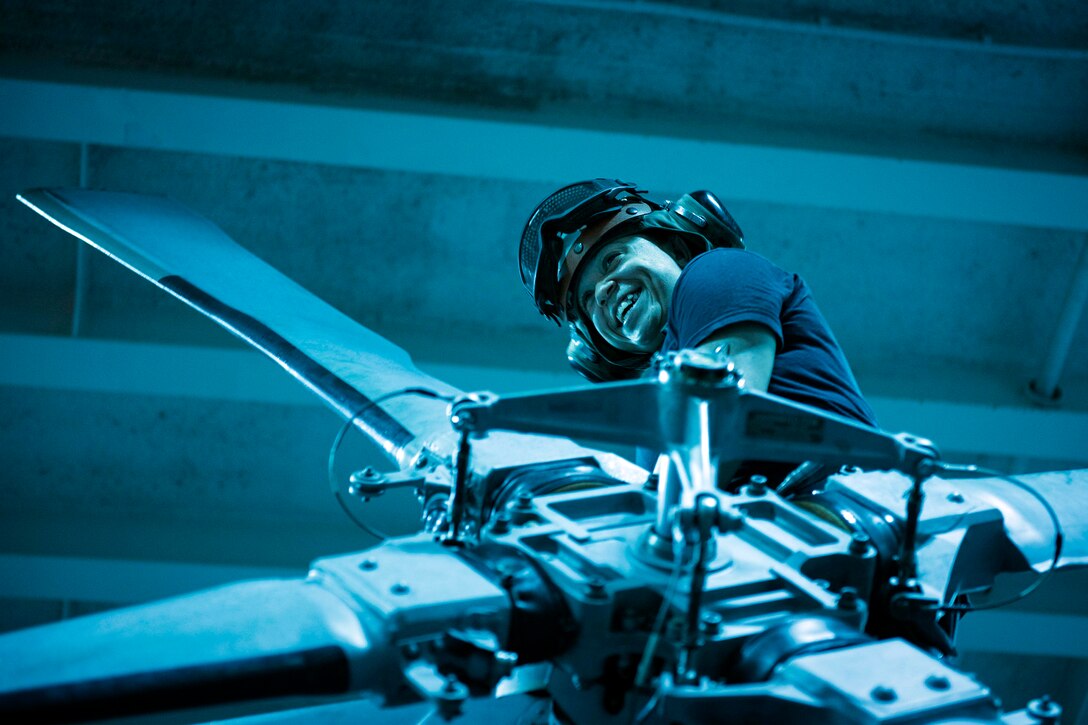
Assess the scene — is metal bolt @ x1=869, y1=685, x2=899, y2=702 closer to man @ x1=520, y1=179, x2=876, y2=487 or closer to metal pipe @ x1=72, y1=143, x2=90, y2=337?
man @ x1=520, y1=179, x2=876, y2=487

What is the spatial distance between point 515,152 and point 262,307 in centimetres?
139

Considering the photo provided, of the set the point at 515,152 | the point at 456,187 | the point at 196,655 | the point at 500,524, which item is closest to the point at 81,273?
the point at 456,187

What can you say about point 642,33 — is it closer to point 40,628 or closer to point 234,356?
point 234,356

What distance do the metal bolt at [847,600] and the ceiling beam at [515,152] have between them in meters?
2.11

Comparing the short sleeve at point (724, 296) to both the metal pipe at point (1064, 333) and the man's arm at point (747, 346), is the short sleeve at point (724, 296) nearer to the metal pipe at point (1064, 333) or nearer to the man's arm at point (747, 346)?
the man's arm at point (747, 346)

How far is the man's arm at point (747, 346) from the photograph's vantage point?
1.79m

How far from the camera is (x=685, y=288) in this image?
77.7 inches

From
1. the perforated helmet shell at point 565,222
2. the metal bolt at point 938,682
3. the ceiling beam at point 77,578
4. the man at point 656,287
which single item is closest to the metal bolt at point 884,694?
the metal bolt at point 938,682

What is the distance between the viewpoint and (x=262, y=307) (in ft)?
6.64

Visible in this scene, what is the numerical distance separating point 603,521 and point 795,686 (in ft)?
1.17

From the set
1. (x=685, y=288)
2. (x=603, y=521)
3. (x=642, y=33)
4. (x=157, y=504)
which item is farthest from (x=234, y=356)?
(x=603, y=521)

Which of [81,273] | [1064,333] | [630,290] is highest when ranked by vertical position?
[630,290]

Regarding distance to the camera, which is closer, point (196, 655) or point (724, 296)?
point (196, 655)

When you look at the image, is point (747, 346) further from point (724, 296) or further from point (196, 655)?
point (196, 655)
